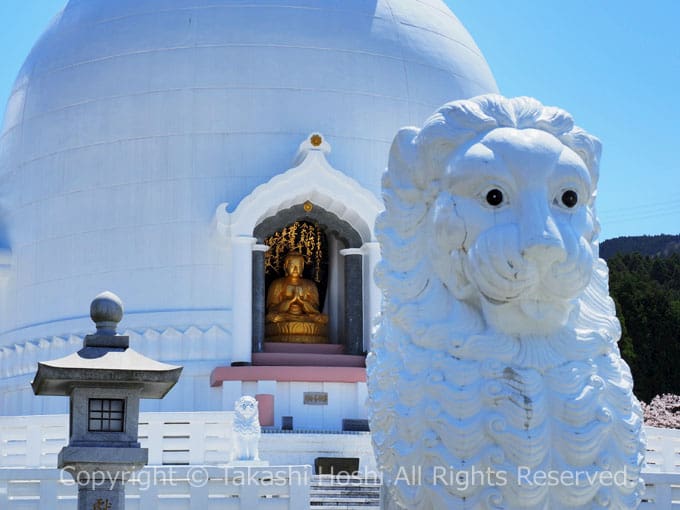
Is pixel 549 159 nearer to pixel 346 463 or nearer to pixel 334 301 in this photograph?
pixel 346 463

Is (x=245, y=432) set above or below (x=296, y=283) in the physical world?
below

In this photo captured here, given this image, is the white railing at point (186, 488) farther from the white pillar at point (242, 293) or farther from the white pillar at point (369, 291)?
the white pillar at point (369, 291)

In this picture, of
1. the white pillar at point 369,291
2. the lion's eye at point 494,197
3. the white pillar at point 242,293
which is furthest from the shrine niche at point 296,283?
the lion's eye at point 494,197

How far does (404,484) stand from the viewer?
28.2ft

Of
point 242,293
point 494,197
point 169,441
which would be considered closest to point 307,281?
point 242,293

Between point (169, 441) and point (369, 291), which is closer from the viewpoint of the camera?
point (169, 441)

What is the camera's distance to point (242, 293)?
2194cm

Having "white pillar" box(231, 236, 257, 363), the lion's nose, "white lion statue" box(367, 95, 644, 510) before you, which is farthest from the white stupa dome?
the lion's nose

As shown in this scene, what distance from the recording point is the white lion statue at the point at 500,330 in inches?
331

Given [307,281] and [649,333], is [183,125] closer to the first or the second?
[307,281]

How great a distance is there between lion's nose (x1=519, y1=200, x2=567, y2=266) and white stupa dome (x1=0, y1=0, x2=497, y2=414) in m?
13.7

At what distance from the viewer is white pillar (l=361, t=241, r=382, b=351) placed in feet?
72.8

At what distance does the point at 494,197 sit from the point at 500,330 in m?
0.85

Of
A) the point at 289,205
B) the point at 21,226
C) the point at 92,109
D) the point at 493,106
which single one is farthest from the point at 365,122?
the point at 493,106
